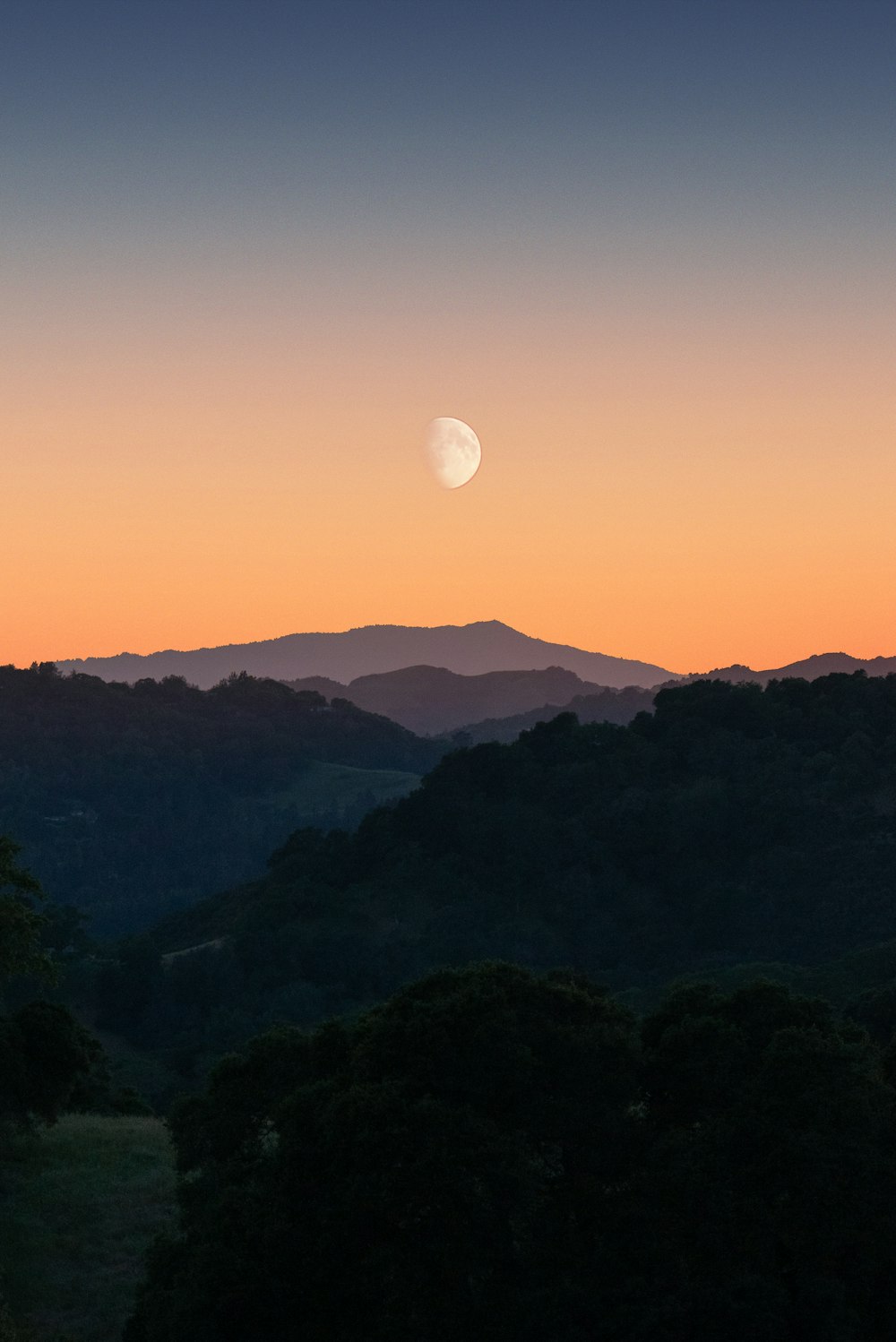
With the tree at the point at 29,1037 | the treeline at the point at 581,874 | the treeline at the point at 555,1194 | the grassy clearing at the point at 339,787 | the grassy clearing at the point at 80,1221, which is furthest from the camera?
the grassy clearing at the point at 339,787

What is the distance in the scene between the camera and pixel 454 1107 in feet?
45.2

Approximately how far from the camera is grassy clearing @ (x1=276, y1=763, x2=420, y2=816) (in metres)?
163

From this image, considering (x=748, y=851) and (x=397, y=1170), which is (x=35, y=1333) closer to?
(x=397, y=1170)

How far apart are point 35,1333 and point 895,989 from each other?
18.5 m

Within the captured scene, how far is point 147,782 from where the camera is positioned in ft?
554

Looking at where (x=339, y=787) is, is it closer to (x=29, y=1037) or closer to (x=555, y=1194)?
(x=29, y=1037)

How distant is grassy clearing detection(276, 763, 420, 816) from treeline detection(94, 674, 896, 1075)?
74.3 meters

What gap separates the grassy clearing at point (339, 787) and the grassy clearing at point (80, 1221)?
133 meters

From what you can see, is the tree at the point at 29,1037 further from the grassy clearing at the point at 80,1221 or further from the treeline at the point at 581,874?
the treeline at the point at 581,874

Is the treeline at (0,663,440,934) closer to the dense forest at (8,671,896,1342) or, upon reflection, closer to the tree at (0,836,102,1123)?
the tree at (0,836,102,1123)

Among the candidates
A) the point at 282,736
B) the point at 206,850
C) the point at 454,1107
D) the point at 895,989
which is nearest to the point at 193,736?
the point at 282,736

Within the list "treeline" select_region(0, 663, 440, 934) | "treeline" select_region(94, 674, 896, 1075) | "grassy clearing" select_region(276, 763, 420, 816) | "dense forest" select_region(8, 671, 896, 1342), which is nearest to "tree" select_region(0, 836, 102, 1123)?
"dense forest" select_region(8, 671, 896, 1342)

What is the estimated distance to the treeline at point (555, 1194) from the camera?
41.9 ft

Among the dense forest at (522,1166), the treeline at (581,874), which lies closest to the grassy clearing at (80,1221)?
the dense forest at (522,1166)
